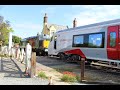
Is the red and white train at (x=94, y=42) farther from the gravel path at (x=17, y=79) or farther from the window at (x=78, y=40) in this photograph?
the gravel path at (x=17, y=79)

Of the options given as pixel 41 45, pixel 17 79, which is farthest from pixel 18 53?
pixel 41 45

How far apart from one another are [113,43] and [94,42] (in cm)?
256

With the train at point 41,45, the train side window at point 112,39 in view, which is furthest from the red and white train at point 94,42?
the train at point 41,45

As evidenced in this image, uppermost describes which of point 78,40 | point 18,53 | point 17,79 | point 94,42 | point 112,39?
point 78,40

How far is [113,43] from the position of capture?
646 inches

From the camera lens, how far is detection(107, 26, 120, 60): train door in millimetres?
15969

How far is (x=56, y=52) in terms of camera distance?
27.4m

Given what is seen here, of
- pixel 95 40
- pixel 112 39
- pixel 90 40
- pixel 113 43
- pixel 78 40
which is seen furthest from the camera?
pixel 78 40

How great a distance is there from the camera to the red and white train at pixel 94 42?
53.3 ft

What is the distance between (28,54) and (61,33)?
12.2 metres

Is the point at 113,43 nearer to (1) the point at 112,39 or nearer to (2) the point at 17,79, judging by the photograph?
(1) the point at 112,39

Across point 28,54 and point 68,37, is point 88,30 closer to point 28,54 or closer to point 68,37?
point 68,37

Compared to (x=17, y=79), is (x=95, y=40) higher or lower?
higher

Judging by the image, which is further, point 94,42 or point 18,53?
point 18,53
